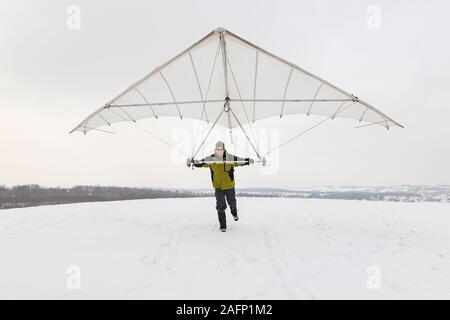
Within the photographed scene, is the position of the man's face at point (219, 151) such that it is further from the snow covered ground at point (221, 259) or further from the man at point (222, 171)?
the snow covered ground at point (221, 259)

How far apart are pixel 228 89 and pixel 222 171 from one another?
3.83 metres

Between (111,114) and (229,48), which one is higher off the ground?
(229,48)

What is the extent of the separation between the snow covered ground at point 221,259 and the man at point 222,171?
74 centimetres

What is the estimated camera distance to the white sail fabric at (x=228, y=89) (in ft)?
26.8

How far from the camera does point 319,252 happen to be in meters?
5.86

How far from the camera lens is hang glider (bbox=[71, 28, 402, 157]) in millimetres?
8141

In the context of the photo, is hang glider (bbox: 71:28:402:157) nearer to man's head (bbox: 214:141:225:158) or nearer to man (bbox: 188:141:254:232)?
man's head (bbox: 214:141:225:158)

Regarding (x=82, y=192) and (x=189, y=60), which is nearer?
(x=189, y=60)

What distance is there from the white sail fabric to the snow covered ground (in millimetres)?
3864

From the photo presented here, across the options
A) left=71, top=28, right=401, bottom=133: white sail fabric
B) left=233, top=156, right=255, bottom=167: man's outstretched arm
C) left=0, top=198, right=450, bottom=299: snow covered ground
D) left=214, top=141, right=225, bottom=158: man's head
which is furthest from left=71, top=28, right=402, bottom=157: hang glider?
left=0, top=198, right=450, bottom=299: snow covered ground
